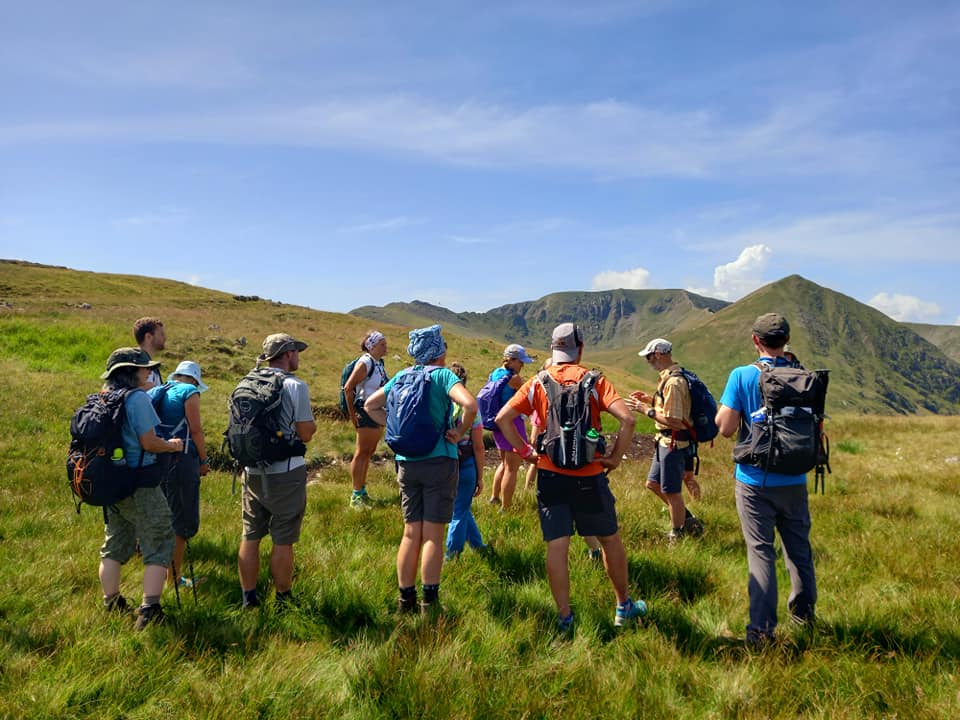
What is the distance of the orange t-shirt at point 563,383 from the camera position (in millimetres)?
4266

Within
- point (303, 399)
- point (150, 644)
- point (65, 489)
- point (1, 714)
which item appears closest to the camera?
point (1, 714)

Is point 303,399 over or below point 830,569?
over

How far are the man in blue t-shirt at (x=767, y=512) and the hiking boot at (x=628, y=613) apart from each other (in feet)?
2.67

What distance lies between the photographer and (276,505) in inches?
179

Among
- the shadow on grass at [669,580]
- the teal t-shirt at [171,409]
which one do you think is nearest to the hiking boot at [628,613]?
the shadow on grass at [669,580]

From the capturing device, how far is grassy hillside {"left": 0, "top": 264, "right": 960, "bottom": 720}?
3.21m

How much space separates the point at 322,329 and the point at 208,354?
714 inches

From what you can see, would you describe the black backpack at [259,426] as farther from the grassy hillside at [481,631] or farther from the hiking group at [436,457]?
the grassy hillside at [481,631]

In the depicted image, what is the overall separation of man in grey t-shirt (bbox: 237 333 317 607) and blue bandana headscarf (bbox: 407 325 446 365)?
1010mm

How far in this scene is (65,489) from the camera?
7754 mm

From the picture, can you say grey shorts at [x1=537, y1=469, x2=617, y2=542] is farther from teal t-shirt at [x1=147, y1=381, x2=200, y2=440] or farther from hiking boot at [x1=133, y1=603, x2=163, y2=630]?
teal t-shirt at [x1=147, y1=381, x2=200, y2=440]

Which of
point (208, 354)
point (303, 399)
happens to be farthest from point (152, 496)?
point (208, 354)

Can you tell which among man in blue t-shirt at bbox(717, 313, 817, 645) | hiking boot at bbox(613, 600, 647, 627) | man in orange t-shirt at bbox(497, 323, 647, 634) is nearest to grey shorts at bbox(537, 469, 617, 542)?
man in orange t-shirt at bbox(497, 323, 647, 634)

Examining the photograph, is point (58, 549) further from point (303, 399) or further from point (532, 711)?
point (532, 711)
